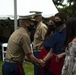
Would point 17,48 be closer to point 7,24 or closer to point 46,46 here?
point 46,46

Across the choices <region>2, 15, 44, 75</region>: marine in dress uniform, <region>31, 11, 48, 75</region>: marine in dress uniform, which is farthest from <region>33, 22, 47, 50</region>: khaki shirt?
<region>2, 15, 44, 75</region>: marine in dress uniform

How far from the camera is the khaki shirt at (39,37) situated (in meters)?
8.48

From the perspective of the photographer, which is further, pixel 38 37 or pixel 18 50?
pixel 38 37

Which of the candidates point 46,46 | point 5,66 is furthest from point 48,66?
point 5,66

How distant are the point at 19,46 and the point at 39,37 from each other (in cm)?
223

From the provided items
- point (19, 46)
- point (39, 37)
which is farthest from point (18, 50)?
point (39, 37)

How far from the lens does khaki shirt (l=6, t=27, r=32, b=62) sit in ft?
20.6

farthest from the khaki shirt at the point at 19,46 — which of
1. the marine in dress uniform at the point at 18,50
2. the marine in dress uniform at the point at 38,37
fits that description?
the marine in dress uniform at the point at 38,37

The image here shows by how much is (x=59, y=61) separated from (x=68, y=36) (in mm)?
861

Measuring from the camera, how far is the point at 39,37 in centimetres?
855

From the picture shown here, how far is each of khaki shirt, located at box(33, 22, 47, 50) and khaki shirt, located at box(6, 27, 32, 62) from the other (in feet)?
6.62

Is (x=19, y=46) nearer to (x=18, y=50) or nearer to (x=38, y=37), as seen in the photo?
(x=18, y=50)

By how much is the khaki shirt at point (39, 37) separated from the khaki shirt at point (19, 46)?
2019 millimetres

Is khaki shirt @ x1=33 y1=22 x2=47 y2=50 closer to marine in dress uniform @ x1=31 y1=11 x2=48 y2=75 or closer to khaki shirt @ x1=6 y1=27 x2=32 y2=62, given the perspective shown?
marine in dress uniform @ x1=31 y1=11 x2=48 y2=75
